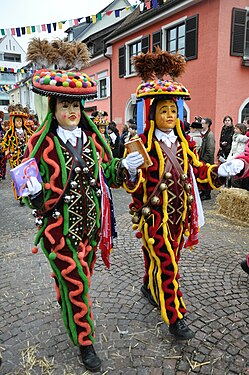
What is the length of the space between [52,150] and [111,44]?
51.3 ft

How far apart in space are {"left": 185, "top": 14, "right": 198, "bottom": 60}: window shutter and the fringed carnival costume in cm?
936

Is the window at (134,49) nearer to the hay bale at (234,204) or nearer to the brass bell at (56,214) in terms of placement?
the hay bale at (234,204)

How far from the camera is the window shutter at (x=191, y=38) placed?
11.0 metres

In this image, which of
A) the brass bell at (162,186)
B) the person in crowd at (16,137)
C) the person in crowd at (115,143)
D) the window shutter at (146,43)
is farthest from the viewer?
the window shutter at (146,43)

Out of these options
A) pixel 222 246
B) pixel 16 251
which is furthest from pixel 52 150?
pixel 222 246

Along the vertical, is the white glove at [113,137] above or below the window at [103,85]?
below

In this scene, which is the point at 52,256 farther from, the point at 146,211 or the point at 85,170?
the point at 146,211

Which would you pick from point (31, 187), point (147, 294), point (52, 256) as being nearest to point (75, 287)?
point (52, 256)

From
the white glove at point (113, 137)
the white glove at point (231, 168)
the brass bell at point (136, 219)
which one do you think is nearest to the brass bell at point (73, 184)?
the brass bell at point (136, 219)

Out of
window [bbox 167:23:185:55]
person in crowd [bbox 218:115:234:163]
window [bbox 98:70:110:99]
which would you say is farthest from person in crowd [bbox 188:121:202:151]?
window [bbox 98:70:110:99]

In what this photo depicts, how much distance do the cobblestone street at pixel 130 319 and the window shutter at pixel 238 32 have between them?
819cm

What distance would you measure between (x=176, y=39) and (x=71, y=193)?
11.6m

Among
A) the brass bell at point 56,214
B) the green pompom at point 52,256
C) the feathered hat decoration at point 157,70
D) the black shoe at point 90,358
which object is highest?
the feathered hat decoration at point 157,70

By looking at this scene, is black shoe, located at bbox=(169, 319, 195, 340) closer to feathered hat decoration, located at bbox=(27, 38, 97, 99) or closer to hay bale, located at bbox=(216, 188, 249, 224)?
feathered hat decoration, located at bbox=(27, 38, 97, 99)
